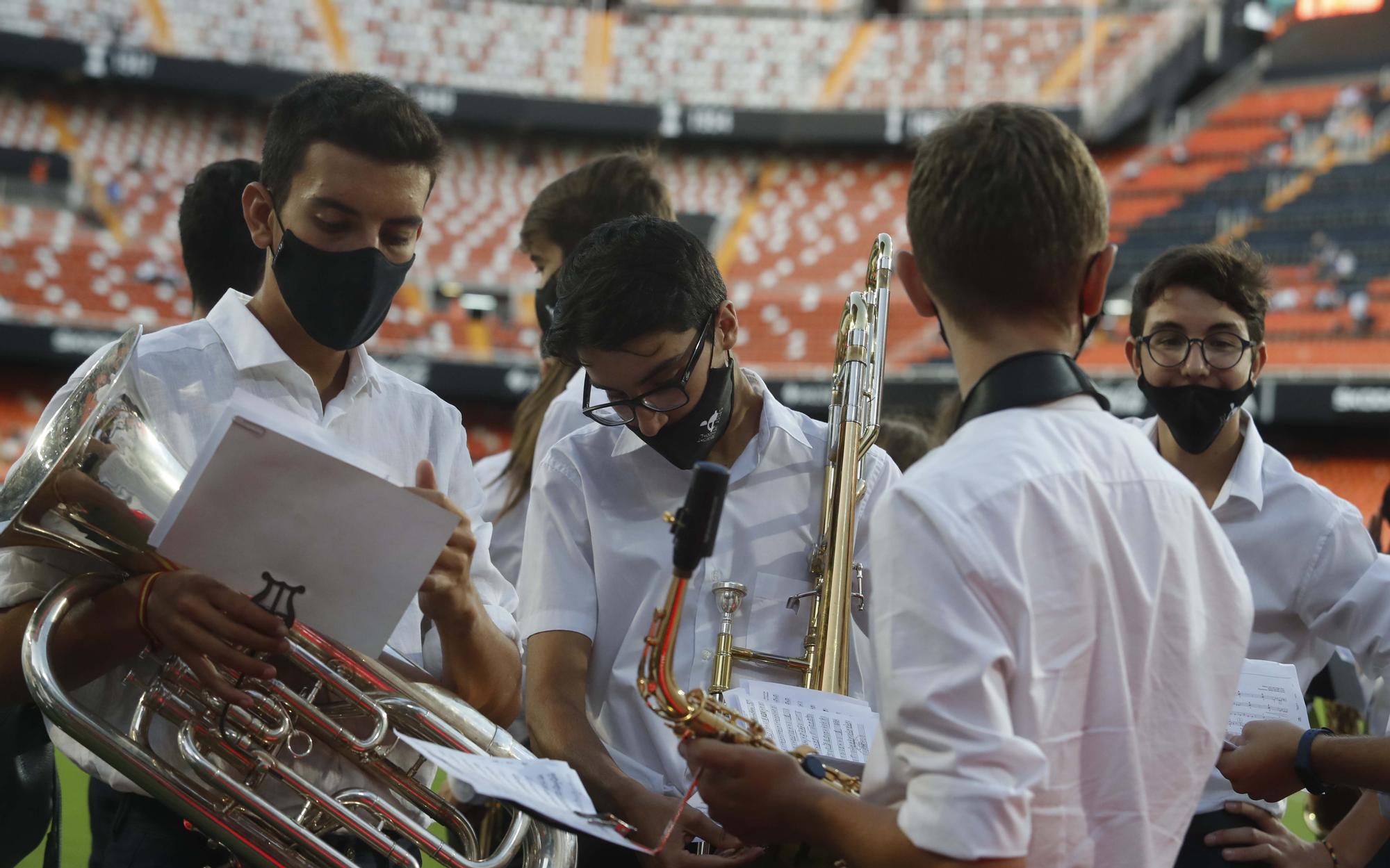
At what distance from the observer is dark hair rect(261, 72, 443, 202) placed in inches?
107

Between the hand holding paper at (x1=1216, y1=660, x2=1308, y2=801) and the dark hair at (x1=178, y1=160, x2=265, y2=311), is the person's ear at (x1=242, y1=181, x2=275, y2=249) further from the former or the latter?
the hand holding paper at (x1=1216, y1=660, x2=1308, y2=801)

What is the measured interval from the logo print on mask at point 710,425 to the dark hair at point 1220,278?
48.7 inches

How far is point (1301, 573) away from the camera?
3035mm

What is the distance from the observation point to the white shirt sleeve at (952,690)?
1.56 m

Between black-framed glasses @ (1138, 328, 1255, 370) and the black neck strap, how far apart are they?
1.61 meters

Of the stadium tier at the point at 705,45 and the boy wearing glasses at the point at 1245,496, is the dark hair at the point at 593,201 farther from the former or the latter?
the stadium tier at the point at 705,45

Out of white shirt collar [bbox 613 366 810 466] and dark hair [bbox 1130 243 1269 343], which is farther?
dark hair [bbox 1130 243 1269 343]

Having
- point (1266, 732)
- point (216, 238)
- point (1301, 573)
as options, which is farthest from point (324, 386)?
point (1301, 573)

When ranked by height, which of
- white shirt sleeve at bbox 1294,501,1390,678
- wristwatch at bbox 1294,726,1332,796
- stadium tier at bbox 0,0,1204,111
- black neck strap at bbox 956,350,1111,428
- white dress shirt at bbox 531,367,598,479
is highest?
stadium tier at bbox 0,0,1204,111

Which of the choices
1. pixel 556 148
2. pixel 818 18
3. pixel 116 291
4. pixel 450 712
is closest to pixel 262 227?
pixel 450 712

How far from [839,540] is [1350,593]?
4.17 ft

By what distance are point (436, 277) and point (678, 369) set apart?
21.9 meters

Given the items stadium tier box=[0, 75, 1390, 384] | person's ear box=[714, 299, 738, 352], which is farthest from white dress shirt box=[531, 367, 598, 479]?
stadium tier box=[0, 75, 1390, 384]

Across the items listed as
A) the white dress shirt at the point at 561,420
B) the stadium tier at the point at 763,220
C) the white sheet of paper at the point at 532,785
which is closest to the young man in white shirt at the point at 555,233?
the white dress shirt at the point at 561,420
